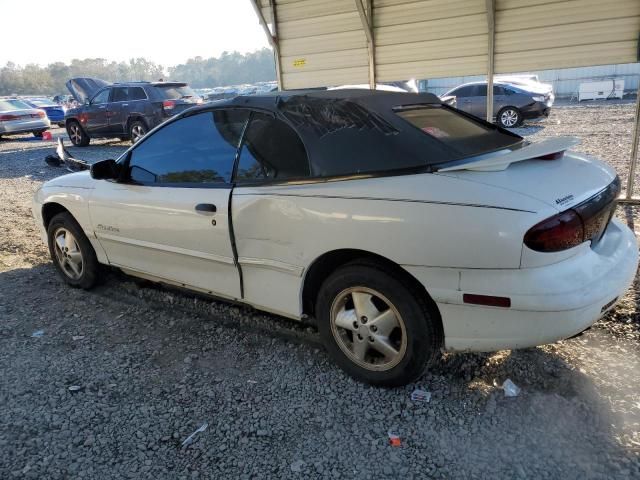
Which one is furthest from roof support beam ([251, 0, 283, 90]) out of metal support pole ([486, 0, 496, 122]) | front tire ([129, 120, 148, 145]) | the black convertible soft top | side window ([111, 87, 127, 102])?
side window ([111, 87, 127, 102])

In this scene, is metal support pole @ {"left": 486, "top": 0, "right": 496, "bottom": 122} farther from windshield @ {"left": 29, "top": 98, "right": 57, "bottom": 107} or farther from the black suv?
windshield @ {"left": 29, "top": 98, "right": 57, "bottom": 107}

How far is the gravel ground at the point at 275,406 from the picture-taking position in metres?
2.33

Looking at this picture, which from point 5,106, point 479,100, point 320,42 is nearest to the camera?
point 320,42

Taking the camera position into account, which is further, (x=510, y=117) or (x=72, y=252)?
(x=510, y=117)

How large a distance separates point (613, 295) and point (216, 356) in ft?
7.56

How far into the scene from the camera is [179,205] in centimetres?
333

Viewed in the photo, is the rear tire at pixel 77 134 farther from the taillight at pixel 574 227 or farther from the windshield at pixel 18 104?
the taillight at pixel 574 227

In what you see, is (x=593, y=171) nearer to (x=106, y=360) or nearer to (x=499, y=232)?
(x=499, y=232)

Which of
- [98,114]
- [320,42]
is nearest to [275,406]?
[320,42]

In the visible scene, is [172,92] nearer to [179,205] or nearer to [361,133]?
[179,205]

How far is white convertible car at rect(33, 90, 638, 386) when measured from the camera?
7.59 feet

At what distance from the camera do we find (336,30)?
7180 mm

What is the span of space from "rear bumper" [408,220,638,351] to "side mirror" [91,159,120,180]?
260cm

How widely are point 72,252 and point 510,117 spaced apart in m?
14.4
